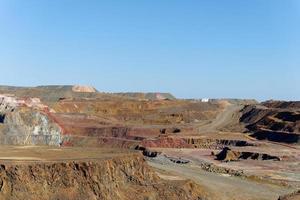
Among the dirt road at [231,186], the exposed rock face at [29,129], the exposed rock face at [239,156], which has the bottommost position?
the dirt road at [231,186]

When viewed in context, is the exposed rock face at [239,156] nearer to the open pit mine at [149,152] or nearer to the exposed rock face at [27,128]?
the open pit mine at [149,152]

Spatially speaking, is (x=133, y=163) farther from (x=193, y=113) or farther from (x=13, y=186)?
(x=193, y=113)

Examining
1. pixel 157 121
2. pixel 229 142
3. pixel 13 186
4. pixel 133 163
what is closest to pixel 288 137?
pixel 229 142

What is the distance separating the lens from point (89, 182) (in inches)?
1714

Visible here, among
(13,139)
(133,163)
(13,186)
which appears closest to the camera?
(13,186)

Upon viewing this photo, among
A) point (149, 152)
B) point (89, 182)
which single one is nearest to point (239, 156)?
point (149, 152)

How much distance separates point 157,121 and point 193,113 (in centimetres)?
1510

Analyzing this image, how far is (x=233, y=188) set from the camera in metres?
58.8

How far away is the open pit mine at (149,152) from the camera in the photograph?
43.1 metres

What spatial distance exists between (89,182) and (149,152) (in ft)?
141

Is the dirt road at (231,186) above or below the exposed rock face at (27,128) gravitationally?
below

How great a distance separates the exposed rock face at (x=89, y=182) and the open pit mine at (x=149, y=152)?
8 centimetres

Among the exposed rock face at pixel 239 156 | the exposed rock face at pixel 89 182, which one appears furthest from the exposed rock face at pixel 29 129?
the exposed rock face at pixel 89 182

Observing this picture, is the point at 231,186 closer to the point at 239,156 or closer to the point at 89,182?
the point at 89,182
